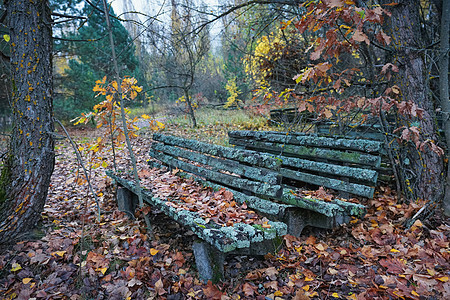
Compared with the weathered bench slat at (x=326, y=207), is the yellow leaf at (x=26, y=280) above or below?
below

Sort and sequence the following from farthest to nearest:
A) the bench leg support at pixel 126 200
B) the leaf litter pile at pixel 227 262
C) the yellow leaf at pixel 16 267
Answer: the bench leg support at pixel 126 200 → the yellow leaf at pixel 16 267 → the leaf litter pile at pixel 227 262

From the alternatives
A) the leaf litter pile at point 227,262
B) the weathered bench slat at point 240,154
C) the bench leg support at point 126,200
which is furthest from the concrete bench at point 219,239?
the bench leg support at point 126,200

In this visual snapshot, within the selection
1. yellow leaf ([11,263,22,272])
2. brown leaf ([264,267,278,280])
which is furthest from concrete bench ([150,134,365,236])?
yellow leaf ([11,263,22,272])

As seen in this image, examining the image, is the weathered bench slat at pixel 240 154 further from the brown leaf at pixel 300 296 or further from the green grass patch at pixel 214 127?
the green grass patch at pixel 214 127

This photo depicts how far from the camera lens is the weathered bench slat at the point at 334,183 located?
10.9 feet

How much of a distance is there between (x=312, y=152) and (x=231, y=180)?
1606mm

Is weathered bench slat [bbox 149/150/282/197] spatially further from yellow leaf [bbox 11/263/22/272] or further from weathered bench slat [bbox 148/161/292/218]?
yellow leaf [bbox 11/263/22/272]

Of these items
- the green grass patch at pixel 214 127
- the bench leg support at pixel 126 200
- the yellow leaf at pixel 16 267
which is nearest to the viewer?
the yellow leaf at pixel 16 267

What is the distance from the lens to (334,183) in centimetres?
365

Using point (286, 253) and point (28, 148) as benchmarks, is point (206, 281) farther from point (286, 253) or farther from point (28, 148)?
point (28, 148)

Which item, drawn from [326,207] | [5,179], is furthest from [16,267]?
[326,207]

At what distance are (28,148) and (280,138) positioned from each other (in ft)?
11.9

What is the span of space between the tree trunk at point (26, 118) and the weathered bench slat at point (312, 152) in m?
3.31

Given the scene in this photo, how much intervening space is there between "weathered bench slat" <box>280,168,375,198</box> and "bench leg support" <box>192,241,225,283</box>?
163cm
